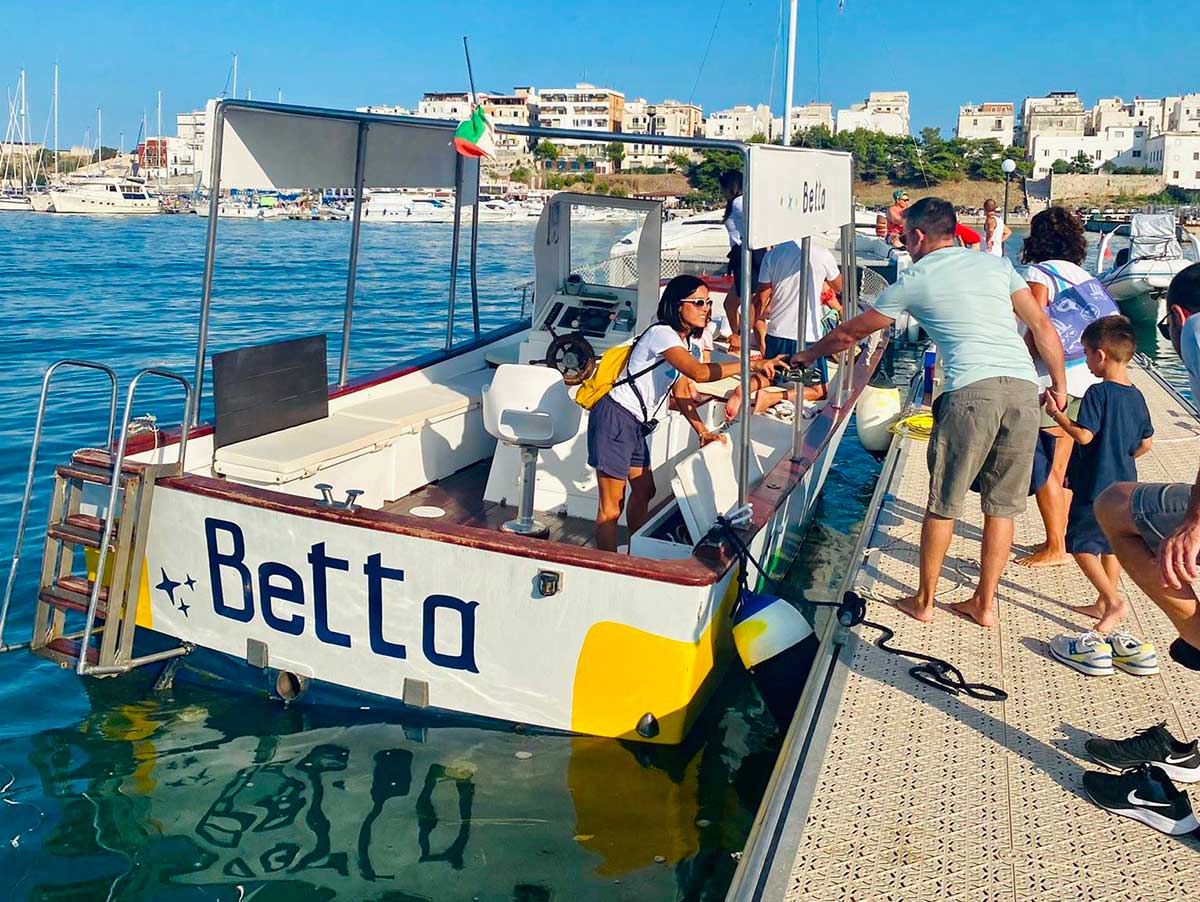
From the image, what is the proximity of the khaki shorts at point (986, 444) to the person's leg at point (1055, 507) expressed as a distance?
0.82 metres

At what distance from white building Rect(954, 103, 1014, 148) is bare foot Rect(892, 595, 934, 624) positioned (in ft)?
487

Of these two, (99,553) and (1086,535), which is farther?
(1086,535)

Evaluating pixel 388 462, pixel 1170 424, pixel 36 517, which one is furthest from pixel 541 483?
pixel 1170 424

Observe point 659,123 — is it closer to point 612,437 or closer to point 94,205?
point 94,205

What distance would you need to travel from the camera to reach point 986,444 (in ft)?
15.4

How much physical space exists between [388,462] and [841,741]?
314cm

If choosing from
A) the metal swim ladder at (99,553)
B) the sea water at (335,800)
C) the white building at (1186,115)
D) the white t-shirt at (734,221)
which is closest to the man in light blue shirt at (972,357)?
the sea water at (335,800)

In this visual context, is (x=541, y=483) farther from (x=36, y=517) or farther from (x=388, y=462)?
(x=36, y=517)

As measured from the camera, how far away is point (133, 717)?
522cm

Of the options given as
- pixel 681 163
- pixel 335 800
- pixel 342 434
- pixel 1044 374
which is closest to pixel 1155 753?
pixel 1044 374

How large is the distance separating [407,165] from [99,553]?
11.9ft

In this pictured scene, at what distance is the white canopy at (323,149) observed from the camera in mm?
5344

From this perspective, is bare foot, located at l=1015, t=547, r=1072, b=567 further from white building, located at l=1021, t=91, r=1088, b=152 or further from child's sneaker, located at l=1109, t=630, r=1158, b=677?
white building, located at l=1021, t=91, r=1088, b=152

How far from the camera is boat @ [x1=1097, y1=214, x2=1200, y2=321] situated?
973 inches
